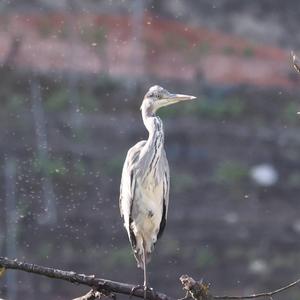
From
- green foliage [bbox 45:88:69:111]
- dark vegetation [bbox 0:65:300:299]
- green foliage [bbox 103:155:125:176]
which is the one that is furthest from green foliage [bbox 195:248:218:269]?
green foliage [bbox 45:88:69:111]

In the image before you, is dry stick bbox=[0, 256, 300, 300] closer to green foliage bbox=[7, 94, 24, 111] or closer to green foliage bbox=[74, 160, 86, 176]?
green foliage bbox=[74, 160, 86, 176]

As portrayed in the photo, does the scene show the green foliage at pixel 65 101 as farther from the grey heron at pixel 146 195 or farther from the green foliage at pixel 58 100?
the grey heron at pixel 146 195

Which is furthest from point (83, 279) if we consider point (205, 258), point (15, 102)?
point (15, 102)

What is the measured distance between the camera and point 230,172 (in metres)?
8.15

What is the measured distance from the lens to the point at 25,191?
304 inches

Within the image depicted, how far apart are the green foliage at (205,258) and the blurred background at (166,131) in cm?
1

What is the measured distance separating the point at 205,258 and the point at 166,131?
3.75 ft

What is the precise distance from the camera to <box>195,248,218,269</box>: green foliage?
764cm

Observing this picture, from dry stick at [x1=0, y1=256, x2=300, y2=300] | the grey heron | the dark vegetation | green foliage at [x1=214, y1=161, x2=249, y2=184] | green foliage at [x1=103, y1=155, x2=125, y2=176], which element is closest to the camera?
dry stick at [x1=0, y1=256, x2=300, y2=300]

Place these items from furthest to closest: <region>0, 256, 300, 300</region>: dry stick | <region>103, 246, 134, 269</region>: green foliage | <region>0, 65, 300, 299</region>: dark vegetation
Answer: <region>0, 65, 300, 299</region>: dark vegetation
<region>103, 246, 134, 269</region>: green foliage
<region>0, 256, 300, 300</region>: dry stick

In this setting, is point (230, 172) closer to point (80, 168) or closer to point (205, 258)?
point (205, 258)

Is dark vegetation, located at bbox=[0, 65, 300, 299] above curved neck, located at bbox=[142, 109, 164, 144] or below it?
above

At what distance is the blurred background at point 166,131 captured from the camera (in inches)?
299

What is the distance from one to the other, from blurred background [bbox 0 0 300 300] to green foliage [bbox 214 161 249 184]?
1 centimetres
